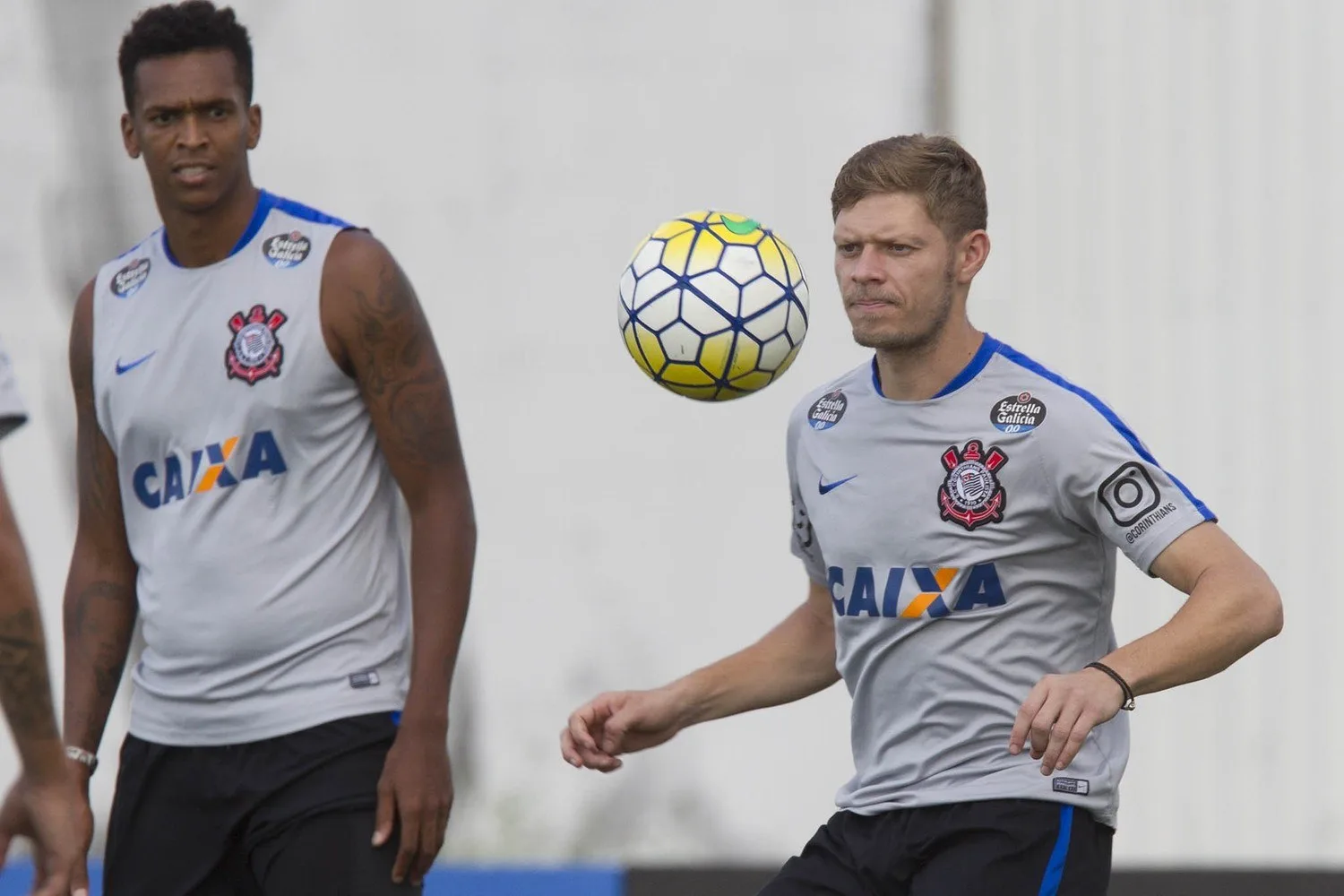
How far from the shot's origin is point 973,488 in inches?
119

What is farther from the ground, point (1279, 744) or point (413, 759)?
point (413, 759)

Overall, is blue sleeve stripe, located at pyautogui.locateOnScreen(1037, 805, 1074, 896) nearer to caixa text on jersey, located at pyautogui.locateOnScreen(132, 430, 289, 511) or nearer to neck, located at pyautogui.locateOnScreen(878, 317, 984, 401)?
neck, located at pyautogui.locateOnScreen(878, 317, 984, 401)

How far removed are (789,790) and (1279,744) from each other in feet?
5.00

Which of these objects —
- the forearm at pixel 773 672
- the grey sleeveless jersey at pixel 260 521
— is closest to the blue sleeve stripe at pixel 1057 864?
the forearm at pixel 773 672

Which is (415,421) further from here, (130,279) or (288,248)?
(130,279)

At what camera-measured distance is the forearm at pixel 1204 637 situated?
2.70m

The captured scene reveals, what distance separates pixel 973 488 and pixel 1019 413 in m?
0.14

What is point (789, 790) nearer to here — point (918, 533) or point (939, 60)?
point (939, 60)

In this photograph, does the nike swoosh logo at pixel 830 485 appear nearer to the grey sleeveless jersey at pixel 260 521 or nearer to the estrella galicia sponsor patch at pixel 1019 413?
the estrella galicia sponsor patch at pixel 1019 413

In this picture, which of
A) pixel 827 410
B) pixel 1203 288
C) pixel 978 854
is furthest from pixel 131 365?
pixel 1203 288

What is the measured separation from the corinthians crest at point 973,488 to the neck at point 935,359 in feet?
0.50

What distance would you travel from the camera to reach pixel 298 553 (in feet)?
10.7

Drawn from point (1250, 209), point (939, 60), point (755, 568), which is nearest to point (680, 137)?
point (939, 60)

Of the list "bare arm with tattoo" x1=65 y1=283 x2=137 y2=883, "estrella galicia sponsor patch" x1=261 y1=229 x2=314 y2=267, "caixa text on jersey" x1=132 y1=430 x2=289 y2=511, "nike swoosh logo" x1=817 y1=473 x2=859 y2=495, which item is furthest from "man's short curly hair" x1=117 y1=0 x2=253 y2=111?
"nike swoosh logo" x1=817 y1=473 x2=859 y2=495
